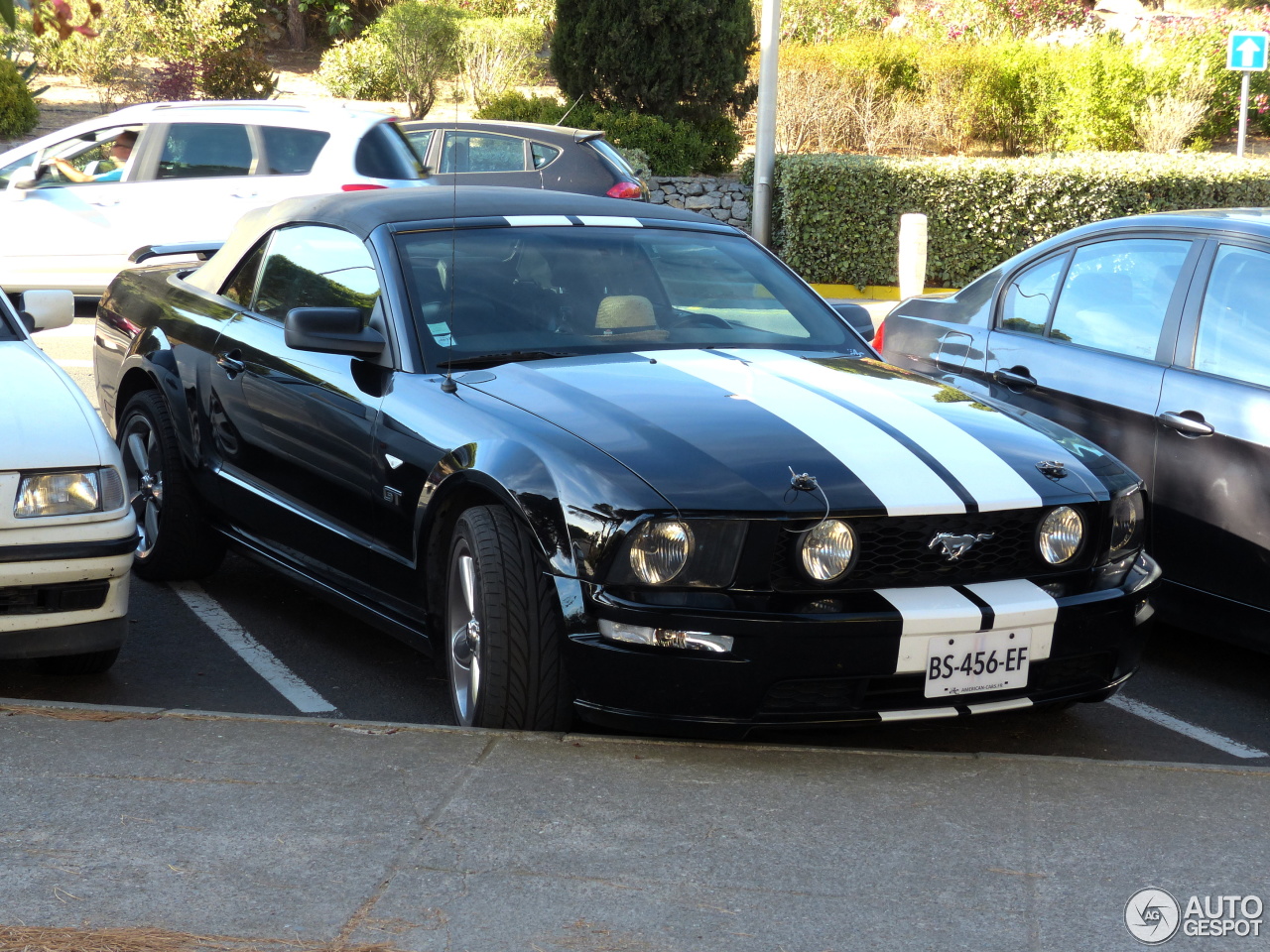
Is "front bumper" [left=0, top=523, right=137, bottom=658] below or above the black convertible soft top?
below

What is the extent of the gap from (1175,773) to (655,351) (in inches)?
76.9

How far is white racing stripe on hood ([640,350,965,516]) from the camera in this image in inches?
146

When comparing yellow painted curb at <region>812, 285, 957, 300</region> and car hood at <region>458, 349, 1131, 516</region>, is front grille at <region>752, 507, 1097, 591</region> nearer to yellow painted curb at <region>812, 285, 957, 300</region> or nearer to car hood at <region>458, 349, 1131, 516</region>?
car hood at <region>458, 349, 1131, 516</region>

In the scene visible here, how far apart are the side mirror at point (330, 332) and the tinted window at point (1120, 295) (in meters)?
2.55

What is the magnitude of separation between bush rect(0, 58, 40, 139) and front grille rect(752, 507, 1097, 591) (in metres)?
20.5

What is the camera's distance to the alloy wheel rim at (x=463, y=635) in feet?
12.9

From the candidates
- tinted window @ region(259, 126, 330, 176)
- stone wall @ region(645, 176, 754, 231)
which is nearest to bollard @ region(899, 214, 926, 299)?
stone wall @ region(645, 176, 754, 231)

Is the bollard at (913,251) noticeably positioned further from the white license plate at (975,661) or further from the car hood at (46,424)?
the white license plate at (975,661)

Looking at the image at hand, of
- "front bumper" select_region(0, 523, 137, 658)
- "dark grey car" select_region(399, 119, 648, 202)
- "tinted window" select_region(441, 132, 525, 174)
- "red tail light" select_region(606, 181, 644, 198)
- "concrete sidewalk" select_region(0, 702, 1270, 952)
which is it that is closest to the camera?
"concrete sidewalk" select_region(0, 702, 1270, 952)

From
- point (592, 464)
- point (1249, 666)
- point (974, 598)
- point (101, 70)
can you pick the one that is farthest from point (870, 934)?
point (101, 70)

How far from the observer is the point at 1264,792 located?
145 inches

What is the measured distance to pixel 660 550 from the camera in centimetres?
360

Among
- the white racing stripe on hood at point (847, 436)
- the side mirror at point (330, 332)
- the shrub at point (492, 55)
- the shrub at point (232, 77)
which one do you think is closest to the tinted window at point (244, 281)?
the side mirror at point (330, 332)

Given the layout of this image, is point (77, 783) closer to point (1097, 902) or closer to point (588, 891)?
point (588, 891)
